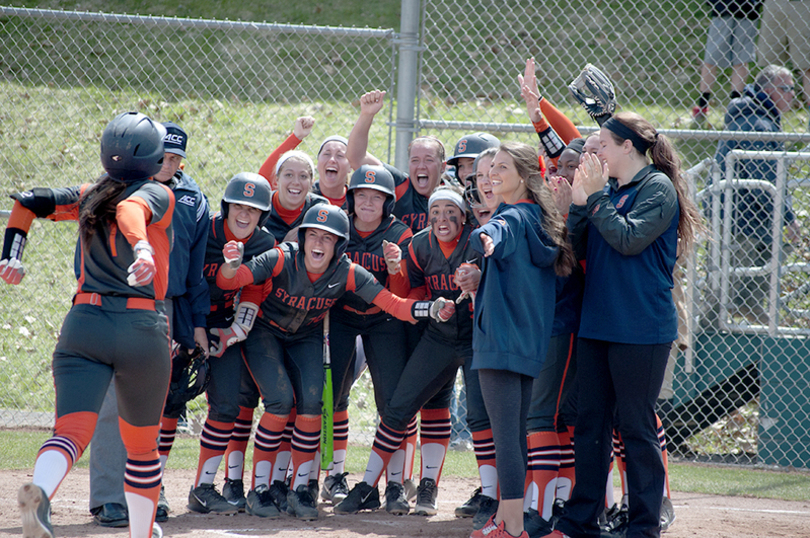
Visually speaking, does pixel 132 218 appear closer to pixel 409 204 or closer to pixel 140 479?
pixel 140 479

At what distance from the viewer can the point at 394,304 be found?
417 cm

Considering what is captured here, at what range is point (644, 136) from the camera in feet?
11.5

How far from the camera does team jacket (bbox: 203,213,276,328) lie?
4.26 m

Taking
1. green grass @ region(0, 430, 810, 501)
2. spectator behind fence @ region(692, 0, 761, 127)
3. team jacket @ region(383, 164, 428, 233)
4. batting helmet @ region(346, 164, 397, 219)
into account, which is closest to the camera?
batting helmet @ region(346, 164, 397, 219)

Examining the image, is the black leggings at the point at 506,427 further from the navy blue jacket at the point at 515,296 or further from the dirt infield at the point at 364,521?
the dirt infield at the point at 364,521

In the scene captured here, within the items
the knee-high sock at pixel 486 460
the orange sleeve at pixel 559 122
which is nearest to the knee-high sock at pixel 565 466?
the knee-high sock at pixel 486 460

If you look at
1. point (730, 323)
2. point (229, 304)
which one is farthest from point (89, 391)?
point (730, 323)

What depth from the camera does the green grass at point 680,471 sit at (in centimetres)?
507

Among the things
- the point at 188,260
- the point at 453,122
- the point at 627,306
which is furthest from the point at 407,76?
the point at 627,306

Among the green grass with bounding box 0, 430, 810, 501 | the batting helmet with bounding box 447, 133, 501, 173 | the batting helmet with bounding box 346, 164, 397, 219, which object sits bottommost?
the green grass with bounding box 0, 430, 810, 501

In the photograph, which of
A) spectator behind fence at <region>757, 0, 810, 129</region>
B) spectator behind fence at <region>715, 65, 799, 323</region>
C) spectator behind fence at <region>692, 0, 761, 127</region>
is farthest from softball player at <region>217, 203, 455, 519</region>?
spectator behind fence at <region>757, 0, 810, 129</region>

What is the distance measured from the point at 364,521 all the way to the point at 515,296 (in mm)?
1573

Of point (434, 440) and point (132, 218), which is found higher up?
point (132, 218)

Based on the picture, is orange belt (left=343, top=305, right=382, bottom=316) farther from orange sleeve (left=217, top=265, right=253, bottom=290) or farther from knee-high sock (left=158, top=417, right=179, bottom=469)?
knee-high sock (left=158, top=417, right=179, bottom=469)
